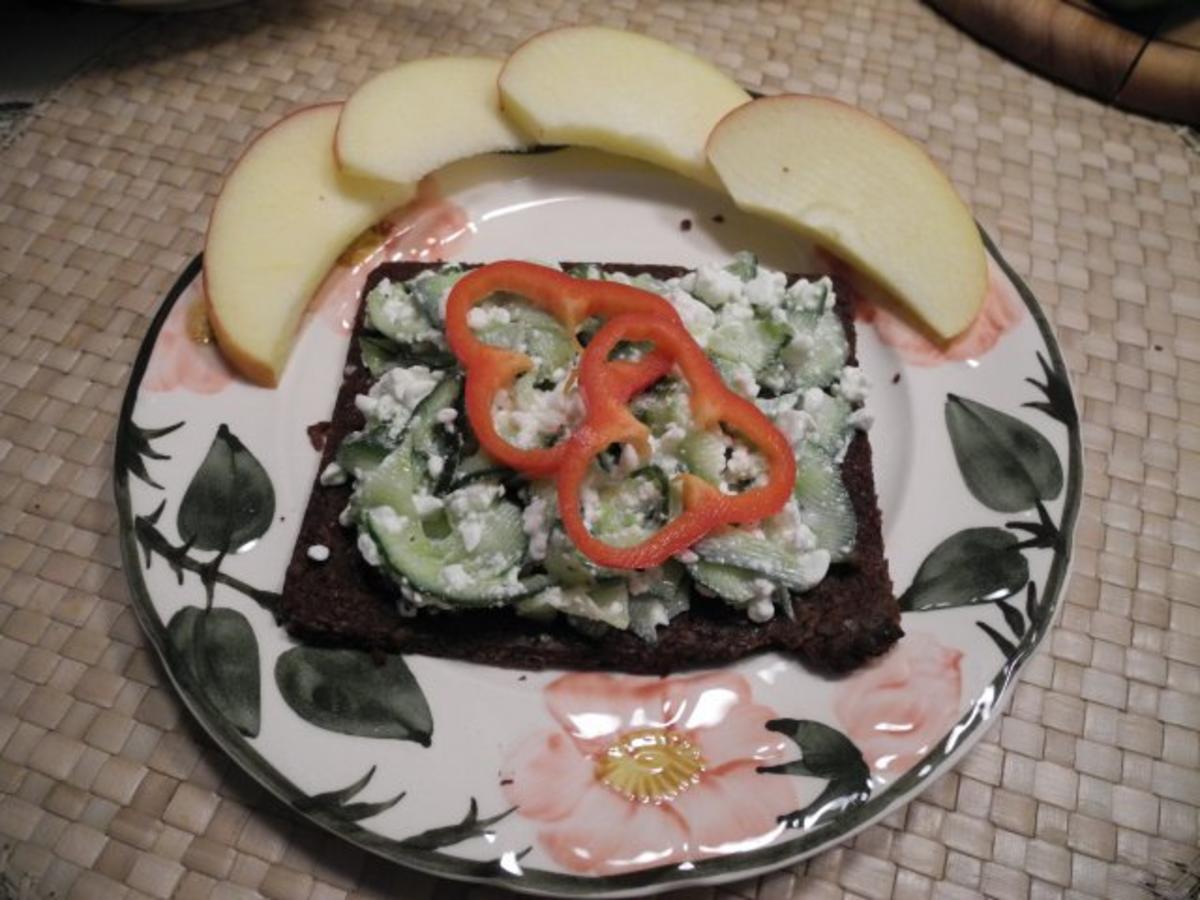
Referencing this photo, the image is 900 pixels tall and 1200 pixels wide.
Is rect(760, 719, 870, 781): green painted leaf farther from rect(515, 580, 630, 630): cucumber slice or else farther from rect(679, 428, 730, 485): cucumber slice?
rect(679, 428, 730, 485): cucumber slice

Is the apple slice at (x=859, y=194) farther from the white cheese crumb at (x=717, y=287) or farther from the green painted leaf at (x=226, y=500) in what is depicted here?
the green painted leaf at (x=226, y=500)

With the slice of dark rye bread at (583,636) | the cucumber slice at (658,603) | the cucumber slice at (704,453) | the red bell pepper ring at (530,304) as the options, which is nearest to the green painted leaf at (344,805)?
the slice of dark rye bread at (583,636)

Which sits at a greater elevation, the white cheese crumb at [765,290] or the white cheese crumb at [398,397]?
the white cheese crumb at [765,290]

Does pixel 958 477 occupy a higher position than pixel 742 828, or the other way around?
pixel 958 477

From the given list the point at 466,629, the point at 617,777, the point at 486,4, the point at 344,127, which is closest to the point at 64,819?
the point at 466,629

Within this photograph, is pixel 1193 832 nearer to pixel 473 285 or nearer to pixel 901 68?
pixel 473 285

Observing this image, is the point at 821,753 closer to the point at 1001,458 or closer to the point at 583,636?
the point at 583,636
